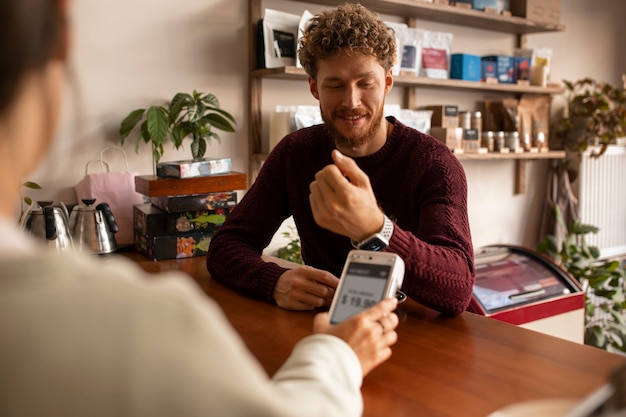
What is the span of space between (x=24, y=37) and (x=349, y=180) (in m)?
0.97

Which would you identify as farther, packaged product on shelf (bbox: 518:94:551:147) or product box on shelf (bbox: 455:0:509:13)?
packaged product on shelf (bbox: 518:94:551:147)

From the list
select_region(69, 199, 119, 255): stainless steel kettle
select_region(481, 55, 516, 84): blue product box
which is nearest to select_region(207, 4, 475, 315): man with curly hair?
select_region(69, 199, 119, 255): stainless steel kettle

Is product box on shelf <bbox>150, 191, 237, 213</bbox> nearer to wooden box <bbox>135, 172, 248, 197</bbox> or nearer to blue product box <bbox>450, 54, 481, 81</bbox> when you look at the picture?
wooden box <bbox>135, 172, 248, 197</bbox>

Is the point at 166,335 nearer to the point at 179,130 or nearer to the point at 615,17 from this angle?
the point at 179,130

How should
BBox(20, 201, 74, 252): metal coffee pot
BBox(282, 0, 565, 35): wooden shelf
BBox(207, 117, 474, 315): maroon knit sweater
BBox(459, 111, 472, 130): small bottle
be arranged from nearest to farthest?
BBox(207, 117, 474, 315): maroon knit sweater < BBox(20, 201, 74, 252): metal coffee pot < BBox(282, 0, 565, 35): wooden shelf < BBox(459, 111, 472, 130): small bottle

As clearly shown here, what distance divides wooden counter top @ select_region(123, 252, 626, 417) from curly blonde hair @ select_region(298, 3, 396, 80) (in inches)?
29.0

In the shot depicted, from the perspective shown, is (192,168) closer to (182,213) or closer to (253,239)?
(182,213)

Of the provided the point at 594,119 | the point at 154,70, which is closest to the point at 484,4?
the point at 594,119

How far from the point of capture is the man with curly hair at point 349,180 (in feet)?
4.52

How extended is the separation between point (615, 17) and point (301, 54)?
3.19 m

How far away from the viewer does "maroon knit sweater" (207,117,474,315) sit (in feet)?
4.37

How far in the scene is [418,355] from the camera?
1.12m

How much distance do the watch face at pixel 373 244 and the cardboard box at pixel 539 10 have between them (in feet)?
8.76

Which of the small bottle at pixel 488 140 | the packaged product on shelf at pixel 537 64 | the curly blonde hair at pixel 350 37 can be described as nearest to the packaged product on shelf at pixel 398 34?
the small bottle at pixel 488 140
